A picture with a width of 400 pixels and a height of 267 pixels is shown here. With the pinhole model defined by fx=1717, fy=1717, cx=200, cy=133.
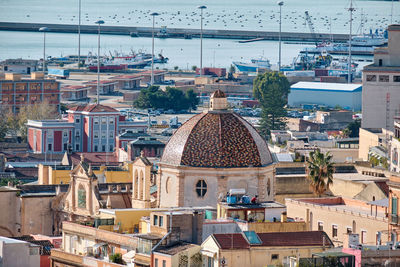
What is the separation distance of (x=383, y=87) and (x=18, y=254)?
6973 centimetres

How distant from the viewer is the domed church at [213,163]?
62312 millimetres

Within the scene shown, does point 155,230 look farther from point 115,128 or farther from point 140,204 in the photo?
point 115,128

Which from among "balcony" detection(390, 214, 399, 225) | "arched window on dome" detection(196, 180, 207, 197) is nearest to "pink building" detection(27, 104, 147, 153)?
"arched window on dome" detection(196, 180, 207, 197)

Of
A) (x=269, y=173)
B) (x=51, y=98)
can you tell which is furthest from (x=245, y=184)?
(x=51, y=98)

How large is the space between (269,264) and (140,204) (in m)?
17.4

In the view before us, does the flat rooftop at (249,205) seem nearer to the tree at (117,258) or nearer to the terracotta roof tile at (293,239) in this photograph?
the tree at (117,258)

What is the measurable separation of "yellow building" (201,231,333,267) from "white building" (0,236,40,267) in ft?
26.1

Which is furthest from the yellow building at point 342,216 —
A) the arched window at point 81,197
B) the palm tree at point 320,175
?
the arched window at point 81,197

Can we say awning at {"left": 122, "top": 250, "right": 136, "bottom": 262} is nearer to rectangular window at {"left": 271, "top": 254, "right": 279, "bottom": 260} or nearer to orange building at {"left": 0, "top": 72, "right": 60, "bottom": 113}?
rectangular window at {"left": 271, "top": 254, "right": 279, "bottom": 260}

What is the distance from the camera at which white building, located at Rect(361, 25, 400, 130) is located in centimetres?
11821

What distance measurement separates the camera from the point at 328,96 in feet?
636

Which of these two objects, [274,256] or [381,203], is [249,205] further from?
[274,256]

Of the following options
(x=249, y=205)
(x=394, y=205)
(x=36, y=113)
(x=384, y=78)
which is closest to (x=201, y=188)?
(x=249, y=205)

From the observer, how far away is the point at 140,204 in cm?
6444
